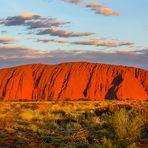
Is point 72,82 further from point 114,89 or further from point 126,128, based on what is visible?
point 126,128

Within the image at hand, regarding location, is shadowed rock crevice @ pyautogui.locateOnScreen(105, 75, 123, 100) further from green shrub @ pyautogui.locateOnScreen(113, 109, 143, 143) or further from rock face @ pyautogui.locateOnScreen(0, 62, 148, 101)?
green shrub @ pyautogui.locateOnScreen(113, 109, 143, 143)

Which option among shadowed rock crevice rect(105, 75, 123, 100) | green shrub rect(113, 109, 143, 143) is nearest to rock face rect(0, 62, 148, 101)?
shadowed rock crevice rect(105, 75, 123, 100)

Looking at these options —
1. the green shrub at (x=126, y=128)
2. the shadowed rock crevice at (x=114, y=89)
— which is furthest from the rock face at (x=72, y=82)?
the green shrub at (x=126, y=128)

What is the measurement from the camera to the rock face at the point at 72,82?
312ft

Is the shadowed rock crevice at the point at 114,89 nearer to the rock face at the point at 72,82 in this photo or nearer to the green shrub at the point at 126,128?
the rock face at the point at 72,82

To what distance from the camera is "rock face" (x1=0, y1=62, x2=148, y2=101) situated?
95.1 metres

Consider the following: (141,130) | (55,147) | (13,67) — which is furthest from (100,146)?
(13,67)

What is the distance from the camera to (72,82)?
97062 mm

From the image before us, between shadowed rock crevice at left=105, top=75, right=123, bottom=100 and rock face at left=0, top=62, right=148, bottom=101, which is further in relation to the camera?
rock face at left=0, top=62, right=148, bottom=101

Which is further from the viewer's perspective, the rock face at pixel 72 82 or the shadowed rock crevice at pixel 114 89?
the rock face at pixel 72 82

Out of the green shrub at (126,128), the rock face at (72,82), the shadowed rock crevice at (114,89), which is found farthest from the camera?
the rock face at (72,82)

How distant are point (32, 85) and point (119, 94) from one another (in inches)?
762

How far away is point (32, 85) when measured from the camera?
97.8 metres

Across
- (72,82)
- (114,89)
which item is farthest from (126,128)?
(72,82)
